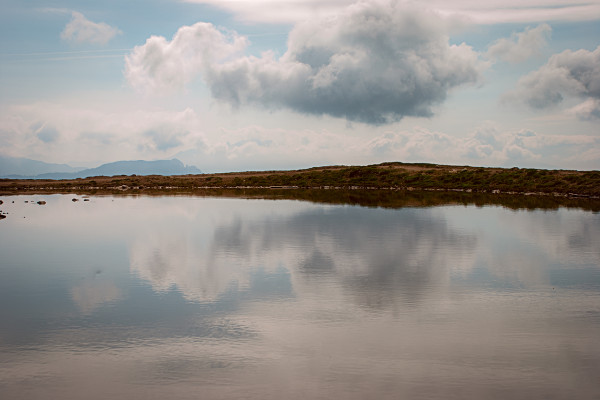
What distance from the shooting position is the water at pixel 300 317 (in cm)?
1347

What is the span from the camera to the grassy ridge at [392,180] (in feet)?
325

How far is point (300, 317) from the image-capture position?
18.8 meters

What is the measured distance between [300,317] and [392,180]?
110 metres

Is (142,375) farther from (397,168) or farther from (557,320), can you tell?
(397,168)

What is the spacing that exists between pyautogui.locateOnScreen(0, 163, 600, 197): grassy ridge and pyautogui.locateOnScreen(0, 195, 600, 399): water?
219 feet

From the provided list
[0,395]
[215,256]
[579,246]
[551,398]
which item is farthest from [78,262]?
[579,246]

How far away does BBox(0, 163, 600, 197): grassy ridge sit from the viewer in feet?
325

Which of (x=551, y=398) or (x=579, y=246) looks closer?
(x=551, y=398)

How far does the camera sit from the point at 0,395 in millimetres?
12711

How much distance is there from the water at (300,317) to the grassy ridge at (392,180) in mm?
66643

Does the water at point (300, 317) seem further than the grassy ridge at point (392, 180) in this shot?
No

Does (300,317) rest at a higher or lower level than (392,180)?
lower

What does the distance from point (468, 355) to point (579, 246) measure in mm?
25077

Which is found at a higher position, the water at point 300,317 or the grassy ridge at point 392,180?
the grassy ridge at point 392,180
